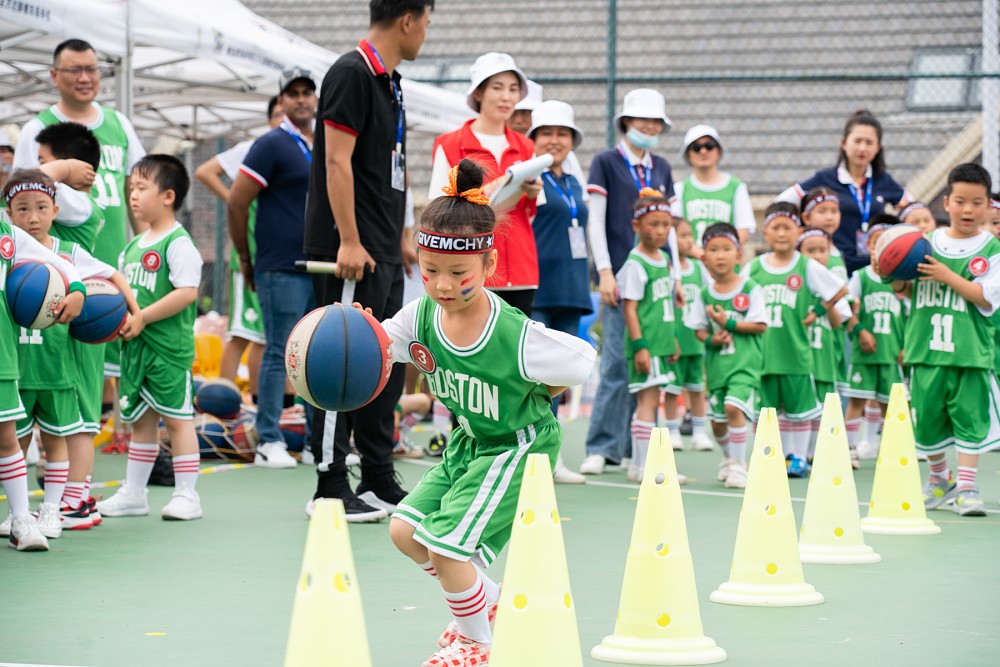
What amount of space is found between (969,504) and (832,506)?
1.82m

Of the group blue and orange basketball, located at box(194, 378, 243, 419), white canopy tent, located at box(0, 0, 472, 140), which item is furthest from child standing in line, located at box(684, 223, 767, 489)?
white canopy tent, located at box(0, 0, 472, 140)

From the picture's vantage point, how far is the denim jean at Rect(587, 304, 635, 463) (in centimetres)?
949

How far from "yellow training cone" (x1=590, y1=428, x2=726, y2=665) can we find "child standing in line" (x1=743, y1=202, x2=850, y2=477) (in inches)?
204

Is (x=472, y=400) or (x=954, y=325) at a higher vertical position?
(x=954, y=325)

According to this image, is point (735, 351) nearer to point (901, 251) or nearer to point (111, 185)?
point (901, 251)

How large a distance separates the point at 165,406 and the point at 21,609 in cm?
227

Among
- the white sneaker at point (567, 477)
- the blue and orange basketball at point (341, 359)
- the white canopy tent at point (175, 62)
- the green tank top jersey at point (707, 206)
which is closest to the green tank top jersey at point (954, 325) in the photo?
the white sneaker at point (567, 477)

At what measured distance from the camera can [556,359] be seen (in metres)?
4.21

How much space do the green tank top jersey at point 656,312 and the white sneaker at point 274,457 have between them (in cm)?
248

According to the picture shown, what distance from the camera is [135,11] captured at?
31.7ft

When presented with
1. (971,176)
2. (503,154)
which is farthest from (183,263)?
(971,176)

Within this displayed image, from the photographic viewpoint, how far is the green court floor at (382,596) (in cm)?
429

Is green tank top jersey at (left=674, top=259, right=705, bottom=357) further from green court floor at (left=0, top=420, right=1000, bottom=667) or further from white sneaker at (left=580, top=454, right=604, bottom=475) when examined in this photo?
green court floor at (left=0, top=420, right=1000, bottom=667)

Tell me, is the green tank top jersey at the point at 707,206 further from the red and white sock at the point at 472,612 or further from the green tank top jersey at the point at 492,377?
the red and white sock at the point at 472,612
